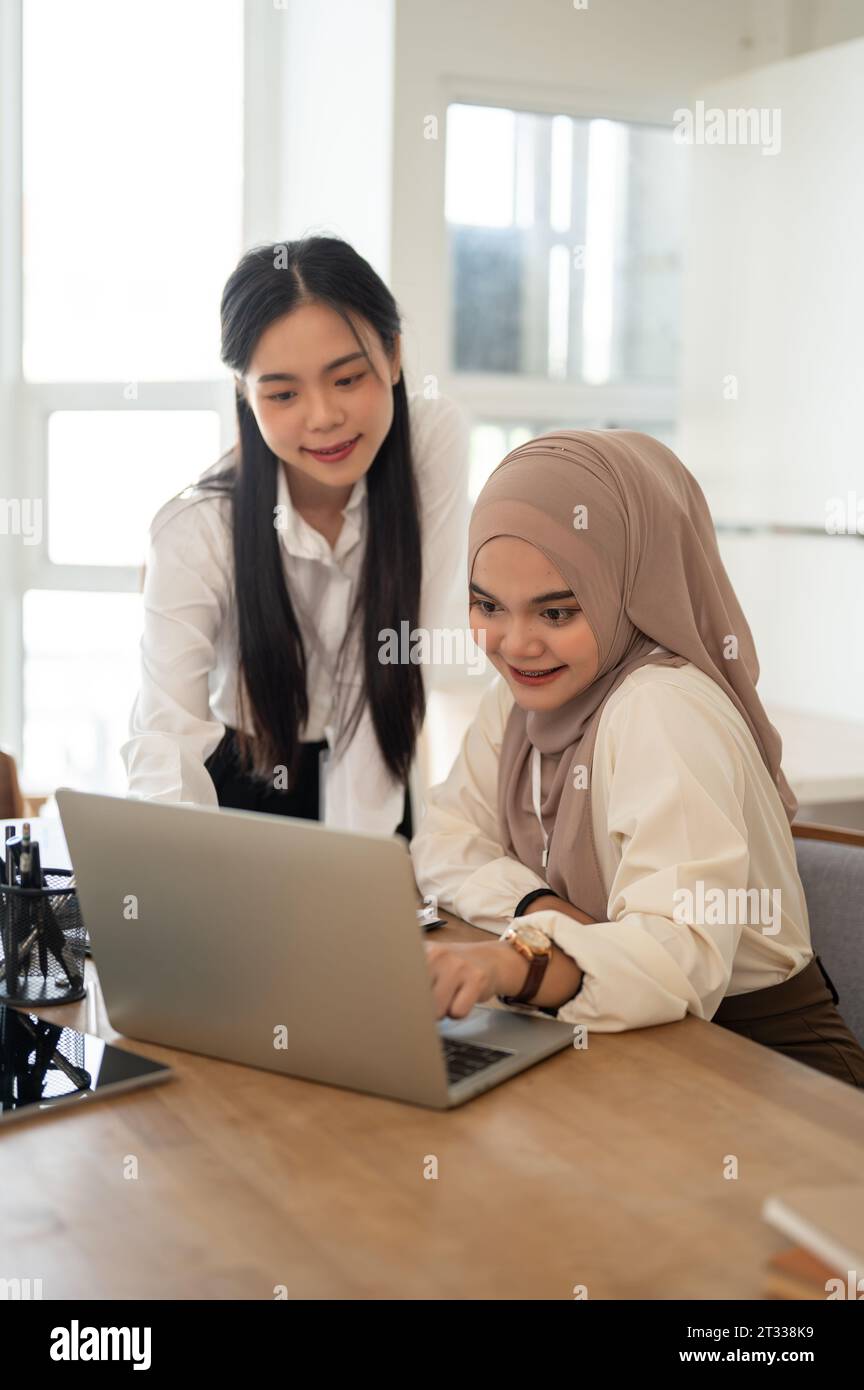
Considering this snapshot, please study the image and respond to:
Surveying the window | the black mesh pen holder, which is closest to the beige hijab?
the black mesh pen holder

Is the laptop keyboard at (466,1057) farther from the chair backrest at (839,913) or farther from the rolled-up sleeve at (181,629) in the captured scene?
the rolled-up sleeve at (181,629)

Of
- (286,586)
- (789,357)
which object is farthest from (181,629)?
(789,357)

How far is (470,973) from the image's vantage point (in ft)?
3.52

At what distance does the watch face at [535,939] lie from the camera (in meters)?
1.14

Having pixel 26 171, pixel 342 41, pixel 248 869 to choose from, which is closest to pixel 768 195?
pixel 342 41

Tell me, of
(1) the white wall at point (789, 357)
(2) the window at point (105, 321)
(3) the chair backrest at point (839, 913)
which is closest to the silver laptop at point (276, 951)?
(3) the chair backrest at point (839, 913)

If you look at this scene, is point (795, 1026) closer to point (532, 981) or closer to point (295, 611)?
point (532, 981)

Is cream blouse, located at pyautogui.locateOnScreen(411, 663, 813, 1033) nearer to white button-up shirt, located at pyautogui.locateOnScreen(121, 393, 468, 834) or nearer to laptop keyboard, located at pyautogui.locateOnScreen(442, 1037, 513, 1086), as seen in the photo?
laptop keyboard, located at pyautogui.locateOnScreen(442, 1037, 513, 1086)

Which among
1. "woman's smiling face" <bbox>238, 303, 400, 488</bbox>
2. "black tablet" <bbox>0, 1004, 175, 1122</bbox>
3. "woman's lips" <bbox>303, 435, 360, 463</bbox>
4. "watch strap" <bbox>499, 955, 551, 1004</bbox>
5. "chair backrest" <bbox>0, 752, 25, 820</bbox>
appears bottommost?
"chair backrest" <bbox>0, 752, 25, 820</bbox>

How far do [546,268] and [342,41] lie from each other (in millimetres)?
800

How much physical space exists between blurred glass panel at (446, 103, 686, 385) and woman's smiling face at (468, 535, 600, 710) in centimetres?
266

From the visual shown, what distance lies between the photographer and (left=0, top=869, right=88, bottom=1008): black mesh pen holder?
1229 millimetres

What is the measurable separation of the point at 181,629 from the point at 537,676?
0.75 meters
